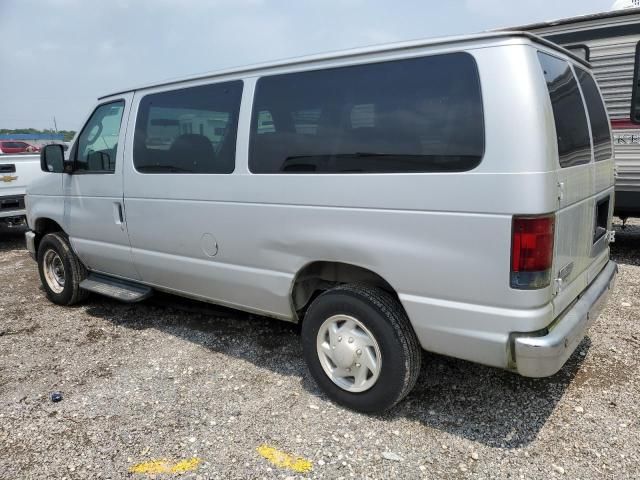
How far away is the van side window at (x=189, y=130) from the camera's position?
3.63m

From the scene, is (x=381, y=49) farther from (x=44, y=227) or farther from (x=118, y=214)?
(x=44, y=227)

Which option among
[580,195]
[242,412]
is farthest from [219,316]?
[580,195]

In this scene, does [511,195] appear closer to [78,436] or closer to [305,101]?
[305,101]

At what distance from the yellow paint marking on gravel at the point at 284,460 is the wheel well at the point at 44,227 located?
3761 millimetres

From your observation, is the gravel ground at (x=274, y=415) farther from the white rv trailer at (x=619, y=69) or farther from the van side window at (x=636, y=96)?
the van side window at (x=636, y=96)

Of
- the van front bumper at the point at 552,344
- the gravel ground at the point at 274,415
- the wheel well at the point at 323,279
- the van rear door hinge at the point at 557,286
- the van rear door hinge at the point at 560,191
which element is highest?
the van rear door hinge at the point at 560,191

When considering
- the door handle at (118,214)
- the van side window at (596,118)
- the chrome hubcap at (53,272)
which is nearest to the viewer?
the van side window at (596,118)

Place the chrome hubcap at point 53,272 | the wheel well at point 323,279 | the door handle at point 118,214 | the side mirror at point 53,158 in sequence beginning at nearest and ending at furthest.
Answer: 1. the wheel well at point 323,279
2. the door handle at point 118,214
3. the side mirror at point 53,158
4. the chrome hubcap at point 53,272

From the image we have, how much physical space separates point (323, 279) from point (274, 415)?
35.8 inches

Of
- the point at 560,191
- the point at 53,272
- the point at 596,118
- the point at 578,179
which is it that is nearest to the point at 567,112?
the point at 578,179

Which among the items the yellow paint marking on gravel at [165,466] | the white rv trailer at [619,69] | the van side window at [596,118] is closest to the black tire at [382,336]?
the yellow paint marking on gravel at [165,466]

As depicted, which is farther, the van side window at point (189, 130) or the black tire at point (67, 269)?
the black tire at point (67, 269)

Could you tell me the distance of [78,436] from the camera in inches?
123

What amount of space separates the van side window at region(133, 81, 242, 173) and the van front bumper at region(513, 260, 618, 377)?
7.01 feet
